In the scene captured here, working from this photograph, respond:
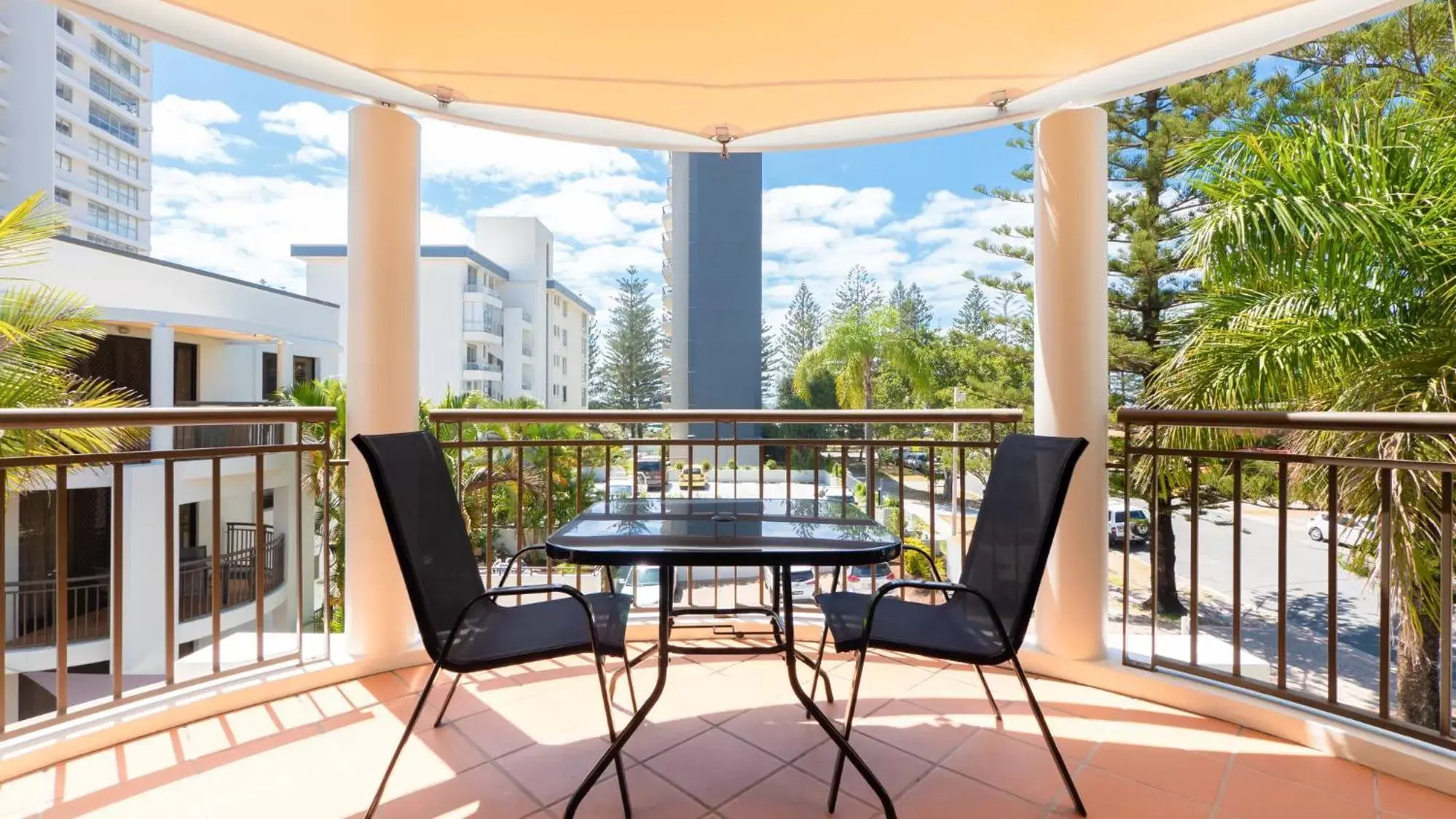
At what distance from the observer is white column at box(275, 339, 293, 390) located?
46.4ft

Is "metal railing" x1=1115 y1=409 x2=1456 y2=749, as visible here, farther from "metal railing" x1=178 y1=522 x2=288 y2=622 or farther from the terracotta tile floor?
"metal railing" x1=178 y1=522 x2=288 y2=622

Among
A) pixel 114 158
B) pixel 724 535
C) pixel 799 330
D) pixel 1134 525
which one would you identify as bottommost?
pixel 1134 525

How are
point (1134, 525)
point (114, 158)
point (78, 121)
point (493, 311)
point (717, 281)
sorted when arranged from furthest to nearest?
point (114, 158), point (78, 121), point (493, 311), point (717, 281), point (1134, 525)

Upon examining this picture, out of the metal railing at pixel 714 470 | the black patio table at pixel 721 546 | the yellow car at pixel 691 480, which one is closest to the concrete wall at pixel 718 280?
the metal railing at pixel 714 470

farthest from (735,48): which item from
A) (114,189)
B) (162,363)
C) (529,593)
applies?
(114,189)

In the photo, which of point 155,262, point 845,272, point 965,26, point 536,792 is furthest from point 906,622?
point 845,272

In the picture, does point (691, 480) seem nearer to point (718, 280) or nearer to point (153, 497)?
point (153, 497)

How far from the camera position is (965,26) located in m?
2.37

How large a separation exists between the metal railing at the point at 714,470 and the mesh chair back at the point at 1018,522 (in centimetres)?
30

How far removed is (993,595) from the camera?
2121mm

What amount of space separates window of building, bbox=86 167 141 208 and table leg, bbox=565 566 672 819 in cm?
4804

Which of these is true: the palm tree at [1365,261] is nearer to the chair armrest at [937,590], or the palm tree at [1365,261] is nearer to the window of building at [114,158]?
the chair armrest at [937,590]

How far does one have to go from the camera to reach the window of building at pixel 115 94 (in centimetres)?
3473

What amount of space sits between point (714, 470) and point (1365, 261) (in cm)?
458
